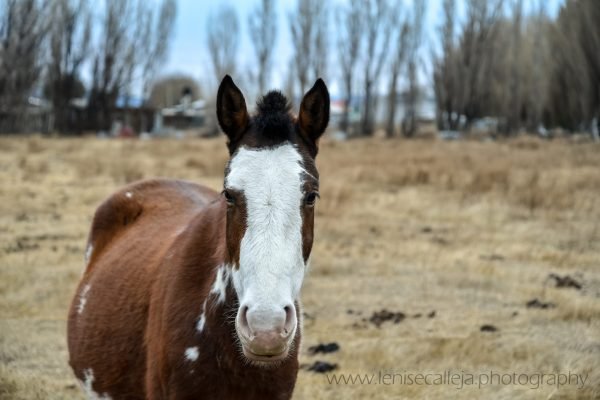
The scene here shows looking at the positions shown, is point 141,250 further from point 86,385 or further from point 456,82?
point 456,82

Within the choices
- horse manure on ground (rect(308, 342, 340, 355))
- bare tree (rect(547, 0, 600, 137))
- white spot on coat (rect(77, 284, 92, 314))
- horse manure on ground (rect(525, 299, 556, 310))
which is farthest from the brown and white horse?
bare tree (rect(547, 0, 600, 137))

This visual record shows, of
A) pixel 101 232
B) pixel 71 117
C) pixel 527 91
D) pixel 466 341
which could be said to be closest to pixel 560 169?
pixel 466 341

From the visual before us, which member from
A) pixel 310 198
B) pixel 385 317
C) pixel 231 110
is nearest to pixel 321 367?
pixel 385 317

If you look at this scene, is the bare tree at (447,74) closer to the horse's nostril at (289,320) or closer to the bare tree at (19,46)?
the bare tree at (19,46)

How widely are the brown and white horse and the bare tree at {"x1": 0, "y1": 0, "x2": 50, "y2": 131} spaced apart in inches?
1113

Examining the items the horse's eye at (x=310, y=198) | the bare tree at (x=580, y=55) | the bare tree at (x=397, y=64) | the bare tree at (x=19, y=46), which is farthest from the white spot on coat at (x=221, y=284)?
the bare tree at (x=397, y=64)

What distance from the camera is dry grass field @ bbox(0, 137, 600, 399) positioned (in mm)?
4816

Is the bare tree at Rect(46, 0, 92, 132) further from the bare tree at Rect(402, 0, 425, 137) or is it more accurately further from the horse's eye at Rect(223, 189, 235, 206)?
the horse's eye at Rect(223, 189, 235, 206)

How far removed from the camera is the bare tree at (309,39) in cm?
4050

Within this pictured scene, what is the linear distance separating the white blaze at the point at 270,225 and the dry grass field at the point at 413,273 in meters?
2.39

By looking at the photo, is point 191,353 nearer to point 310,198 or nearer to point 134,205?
point 310,198

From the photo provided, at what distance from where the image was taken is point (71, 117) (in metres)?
39.0

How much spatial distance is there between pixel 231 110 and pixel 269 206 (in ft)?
1.70

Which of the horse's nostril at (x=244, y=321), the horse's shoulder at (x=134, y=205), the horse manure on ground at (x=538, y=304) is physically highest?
the horse's shoulder at (x=134, y=205)
